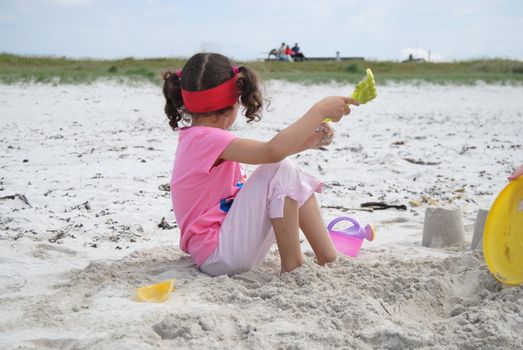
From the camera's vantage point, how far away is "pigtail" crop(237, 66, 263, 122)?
2.64 metres

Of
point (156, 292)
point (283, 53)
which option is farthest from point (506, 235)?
point (283, 53)

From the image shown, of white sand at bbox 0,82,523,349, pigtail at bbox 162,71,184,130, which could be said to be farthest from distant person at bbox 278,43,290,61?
pigtail at bbox 162,71,184,130

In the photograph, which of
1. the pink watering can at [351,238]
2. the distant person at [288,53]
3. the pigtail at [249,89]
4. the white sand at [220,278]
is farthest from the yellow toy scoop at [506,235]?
the distant person at [288,53]

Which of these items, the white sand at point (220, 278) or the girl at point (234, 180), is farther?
the girl at point (234, 180)

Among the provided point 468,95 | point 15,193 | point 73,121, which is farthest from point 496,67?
point 15,193

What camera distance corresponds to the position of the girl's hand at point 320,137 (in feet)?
8.74

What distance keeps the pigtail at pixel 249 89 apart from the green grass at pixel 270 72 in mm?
159

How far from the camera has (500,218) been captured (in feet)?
7.84

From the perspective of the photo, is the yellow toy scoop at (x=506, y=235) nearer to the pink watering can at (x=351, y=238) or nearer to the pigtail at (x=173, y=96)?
the pink watering can at (x=351, y=238)

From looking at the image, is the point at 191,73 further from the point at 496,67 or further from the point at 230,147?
the point at 496,67

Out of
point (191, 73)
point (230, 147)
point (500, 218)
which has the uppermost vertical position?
point (191, 73)

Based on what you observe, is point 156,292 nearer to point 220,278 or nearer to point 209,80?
point 220,278

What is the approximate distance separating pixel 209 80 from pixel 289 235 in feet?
2.32

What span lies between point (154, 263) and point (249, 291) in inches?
25.6
